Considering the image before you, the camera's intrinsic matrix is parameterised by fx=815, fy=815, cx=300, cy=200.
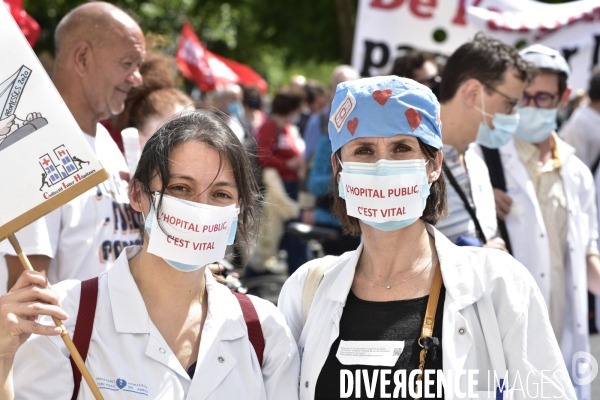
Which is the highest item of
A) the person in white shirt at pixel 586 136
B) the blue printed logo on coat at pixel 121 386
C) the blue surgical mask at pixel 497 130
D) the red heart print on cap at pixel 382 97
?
the red heart print on cap at pixel 382 97

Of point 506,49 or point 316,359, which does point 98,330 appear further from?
point 506,49

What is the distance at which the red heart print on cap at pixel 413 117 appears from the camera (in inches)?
112

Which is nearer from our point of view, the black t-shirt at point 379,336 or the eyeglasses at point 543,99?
the black t-shirt at point 379,336

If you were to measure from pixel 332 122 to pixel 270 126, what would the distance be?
8152 mm

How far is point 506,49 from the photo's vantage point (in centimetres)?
427

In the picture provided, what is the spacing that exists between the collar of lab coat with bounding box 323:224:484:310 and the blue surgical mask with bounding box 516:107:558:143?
6.33 feet

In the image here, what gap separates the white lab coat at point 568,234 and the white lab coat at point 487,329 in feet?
5.28

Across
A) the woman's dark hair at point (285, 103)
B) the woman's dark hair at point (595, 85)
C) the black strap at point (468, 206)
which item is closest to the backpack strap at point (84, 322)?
the black strap at point (468, 206)

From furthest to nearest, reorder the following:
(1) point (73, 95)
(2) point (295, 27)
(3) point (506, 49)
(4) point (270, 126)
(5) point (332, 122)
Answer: (2) point (295, 27)
(4) point (270, 126)
(3) point (506, 49)
(1) point (73, 95)
(5) point (332, 122)

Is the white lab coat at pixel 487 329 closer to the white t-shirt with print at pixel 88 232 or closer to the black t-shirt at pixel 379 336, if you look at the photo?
the black t-shirt at pixel 379 336

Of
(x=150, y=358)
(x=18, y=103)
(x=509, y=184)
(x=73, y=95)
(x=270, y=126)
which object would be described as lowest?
(x=270, y=126)

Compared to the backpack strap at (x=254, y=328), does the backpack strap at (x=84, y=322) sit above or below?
above

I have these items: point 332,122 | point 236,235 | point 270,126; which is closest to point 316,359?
point 236,235

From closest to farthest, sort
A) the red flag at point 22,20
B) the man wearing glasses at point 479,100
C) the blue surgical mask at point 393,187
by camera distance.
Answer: the blue surgical mask at point 393,187
the man wearing glasses at point 479,100
the red flag at point 22,20
